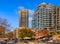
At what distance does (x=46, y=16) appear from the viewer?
10756cm

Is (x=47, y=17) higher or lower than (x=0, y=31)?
higher

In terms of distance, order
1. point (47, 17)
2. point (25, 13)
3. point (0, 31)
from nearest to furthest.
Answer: point (0, 31) → point (47, 17) → point (25, 13)

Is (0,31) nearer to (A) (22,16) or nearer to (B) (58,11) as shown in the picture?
(B) (58,11)

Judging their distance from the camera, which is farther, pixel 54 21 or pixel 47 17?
pixel 47 17

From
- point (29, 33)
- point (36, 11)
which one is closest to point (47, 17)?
point (36, 11)

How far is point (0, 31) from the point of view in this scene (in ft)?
164

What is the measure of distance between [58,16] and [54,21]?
3211mm

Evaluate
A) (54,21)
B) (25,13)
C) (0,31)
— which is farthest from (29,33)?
(25,13)

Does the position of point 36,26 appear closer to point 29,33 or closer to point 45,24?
point 45,24

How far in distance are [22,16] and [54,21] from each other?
2237 inches

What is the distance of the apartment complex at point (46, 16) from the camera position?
335ft

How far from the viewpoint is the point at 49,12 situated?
109m

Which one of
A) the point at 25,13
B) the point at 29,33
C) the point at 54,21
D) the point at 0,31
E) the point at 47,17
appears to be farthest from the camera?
the point at 25,13

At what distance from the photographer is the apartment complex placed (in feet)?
335
